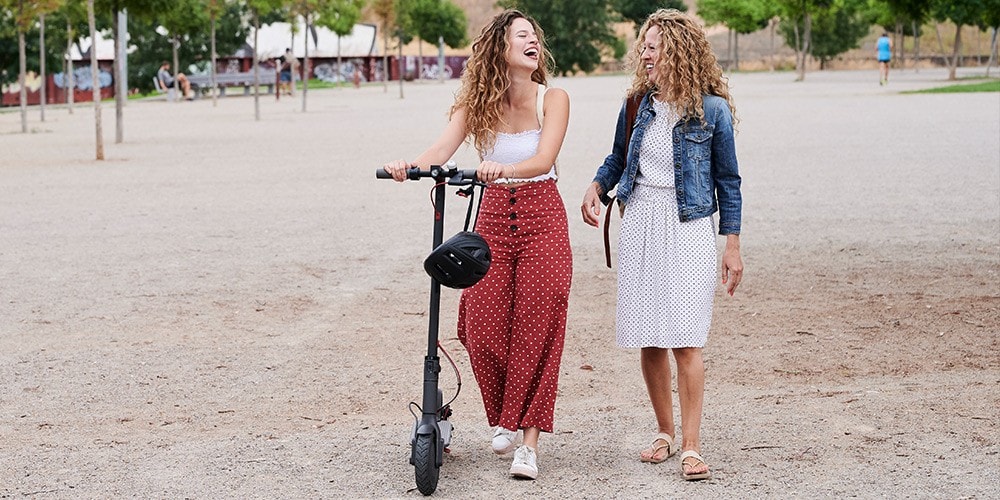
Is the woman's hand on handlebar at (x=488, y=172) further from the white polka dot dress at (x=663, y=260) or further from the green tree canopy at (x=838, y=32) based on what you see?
the green tree canopy at (x=838, y=32)

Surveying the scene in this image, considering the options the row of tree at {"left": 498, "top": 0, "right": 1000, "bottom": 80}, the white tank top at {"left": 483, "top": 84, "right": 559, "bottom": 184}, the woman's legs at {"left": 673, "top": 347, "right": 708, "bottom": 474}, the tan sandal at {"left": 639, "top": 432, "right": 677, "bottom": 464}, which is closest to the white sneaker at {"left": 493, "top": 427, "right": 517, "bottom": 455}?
the tan sandal at {"left": 639, "top": 432, "right": 677, "bottom": 464}

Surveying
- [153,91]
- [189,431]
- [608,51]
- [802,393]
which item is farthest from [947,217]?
[608,51]

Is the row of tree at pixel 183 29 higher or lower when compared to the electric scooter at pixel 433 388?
higher

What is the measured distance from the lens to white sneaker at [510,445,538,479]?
5.59 meters

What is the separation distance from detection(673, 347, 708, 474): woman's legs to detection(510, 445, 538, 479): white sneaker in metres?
0.57

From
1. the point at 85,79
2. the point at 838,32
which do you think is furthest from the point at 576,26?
the point at 85,79

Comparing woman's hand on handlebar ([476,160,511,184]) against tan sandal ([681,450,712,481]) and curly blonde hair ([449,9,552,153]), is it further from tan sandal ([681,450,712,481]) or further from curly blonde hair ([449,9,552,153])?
tan sandal ([681,450,712,481])

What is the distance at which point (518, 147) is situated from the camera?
5680mm

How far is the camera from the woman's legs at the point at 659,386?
5871 millimetres

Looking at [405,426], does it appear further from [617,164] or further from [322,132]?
[322,132]

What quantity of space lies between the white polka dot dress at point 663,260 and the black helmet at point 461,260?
2.13 ft

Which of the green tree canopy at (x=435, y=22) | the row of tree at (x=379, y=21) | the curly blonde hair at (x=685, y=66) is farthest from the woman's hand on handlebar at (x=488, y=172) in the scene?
the green tree canopy at (x=435, y=22)

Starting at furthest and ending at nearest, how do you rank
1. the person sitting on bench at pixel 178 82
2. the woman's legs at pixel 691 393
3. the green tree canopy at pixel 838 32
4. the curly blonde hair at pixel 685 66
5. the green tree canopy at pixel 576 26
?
the green tree canopy at pixel 576 26, the green tree canopy at pixel 838 32, the person sitting on bench at pixel 178 82, the woman's legs at pixel 691 393, the curly blonde hair at pixel 685 66

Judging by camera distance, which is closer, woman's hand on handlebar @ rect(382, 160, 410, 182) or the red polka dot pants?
woman's hand on handlebar @ rect(382, 160, 410, 182)
